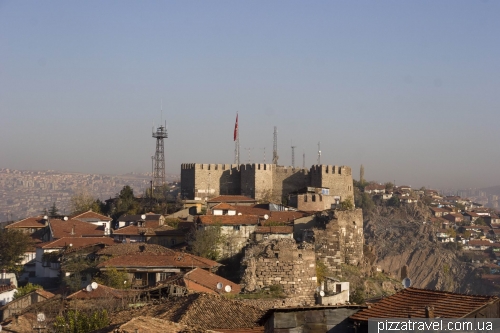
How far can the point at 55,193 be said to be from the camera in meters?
165

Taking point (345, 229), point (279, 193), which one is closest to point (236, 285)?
point (345, 229)

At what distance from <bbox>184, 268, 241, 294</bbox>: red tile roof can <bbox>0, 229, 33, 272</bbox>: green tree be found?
11.9 m

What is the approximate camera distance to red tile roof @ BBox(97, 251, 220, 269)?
2870cm

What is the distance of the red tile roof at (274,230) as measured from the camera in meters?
33.5

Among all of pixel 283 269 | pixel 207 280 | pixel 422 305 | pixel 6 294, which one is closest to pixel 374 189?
pixel 283 269

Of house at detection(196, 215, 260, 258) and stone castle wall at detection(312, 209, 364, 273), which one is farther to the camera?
stone castle wall at detection(312, 209, 364, 273)

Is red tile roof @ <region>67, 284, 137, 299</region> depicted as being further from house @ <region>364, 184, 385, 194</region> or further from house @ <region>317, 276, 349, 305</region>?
house @ <region>364, 184, 385, 194</region>

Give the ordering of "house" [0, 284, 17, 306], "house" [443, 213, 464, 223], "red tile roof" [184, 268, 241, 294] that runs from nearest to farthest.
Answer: "red tile roof" [184, 268, 241, 294] → "house" [0, 284, 17, 306] → "house" [443, 213, 464, 223]

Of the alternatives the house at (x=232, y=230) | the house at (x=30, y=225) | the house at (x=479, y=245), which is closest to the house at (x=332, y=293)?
the house at (x=232, y=230)

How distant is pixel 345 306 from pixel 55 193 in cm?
15589

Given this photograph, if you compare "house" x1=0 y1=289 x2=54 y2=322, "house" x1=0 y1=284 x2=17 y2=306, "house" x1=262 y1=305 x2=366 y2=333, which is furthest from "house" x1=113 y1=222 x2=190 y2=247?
"house" x1=262 y1=305 x2=366 y2=333

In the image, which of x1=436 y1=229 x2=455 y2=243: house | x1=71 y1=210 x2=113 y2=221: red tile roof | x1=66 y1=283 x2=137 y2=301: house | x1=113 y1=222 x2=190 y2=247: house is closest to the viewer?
x1=66 y1=283 x2=137 y2=301: house

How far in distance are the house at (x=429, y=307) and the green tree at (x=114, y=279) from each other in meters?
15.0

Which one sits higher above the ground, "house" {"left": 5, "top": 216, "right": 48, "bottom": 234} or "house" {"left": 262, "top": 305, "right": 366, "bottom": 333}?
"house" {"left": 262, "top": 305, "right": 366, "bottom": 333}
